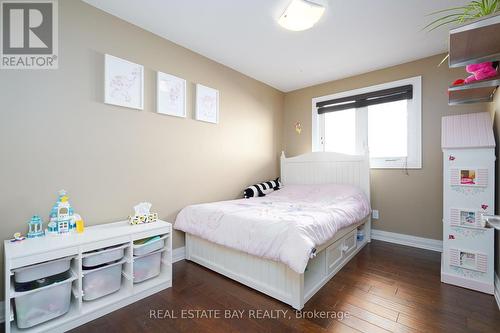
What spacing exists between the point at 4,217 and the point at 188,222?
1.36 m

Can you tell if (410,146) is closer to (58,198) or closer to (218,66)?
(218,66)

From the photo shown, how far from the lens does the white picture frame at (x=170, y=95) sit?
2383mm

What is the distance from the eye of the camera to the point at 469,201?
1.94 meters

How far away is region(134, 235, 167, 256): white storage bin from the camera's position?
6.03 feet

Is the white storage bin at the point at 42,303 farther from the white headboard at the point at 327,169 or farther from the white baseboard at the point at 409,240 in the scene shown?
the white baseboard at the point at 409,240

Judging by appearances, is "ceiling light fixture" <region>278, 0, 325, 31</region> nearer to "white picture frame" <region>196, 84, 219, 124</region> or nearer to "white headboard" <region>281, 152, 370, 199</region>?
"white picture frame" <region>196, 84, 219, 124</region>

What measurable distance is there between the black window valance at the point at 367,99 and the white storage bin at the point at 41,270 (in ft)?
11.9

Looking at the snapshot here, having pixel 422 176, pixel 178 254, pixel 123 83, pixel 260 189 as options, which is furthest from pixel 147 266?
pixel 422 176

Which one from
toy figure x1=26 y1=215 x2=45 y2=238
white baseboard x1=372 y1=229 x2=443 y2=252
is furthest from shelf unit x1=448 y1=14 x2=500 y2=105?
toy figure x1=26 y1=215 x2=45 y2=238

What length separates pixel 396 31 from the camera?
233cm

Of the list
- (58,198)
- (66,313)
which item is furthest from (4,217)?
(66,313)

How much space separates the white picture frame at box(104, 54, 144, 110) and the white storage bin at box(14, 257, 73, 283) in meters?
1.32

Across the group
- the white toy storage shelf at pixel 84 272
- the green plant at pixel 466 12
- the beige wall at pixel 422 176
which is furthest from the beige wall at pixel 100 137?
the green plant at pixel 466 12

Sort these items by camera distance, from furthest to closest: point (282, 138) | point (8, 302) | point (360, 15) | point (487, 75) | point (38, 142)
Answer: point (282, 138) → point (360, 15) → point (38, 142) → point (487, 75) → point (8, 302)
